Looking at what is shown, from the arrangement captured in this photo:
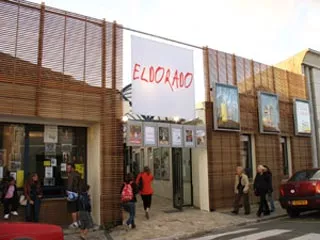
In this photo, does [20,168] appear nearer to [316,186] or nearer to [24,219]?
[24,219]

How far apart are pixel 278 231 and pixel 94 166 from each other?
554 cm

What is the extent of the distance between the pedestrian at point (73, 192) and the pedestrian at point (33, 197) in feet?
2.68

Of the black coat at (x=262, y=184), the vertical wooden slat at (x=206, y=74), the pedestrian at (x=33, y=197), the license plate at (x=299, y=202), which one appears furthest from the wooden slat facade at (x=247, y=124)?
the pedestrian at (x=33, y=197)

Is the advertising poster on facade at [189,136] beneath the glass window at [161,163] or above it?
above

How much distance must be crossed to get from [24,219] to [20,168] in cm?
141

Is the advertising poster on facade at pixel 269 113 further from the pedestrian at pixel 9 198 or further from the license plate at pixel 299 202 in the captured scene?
the pedestrian at pixel 9 198

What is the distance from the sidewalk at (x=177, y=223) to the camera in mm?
10102

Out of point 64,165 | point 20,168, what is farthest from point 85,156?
point 20,168

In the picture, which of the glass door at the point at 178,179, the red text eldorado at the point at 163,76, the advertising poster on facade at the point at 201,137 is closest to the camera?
the red text eldorado at the point at 163,76

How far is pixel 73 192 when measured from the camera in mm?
10195

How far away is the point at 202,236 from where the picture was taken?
398 inches

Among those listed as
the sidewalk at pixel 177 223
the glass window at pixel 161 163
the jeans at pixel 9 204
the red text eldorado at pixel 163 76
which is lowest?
the sidewalk at pixel 177 223

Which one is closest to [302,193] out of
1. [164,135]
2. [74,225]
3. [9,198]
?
[164,135]

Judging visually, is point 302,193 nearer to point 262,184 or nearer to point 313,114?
point 262,184
